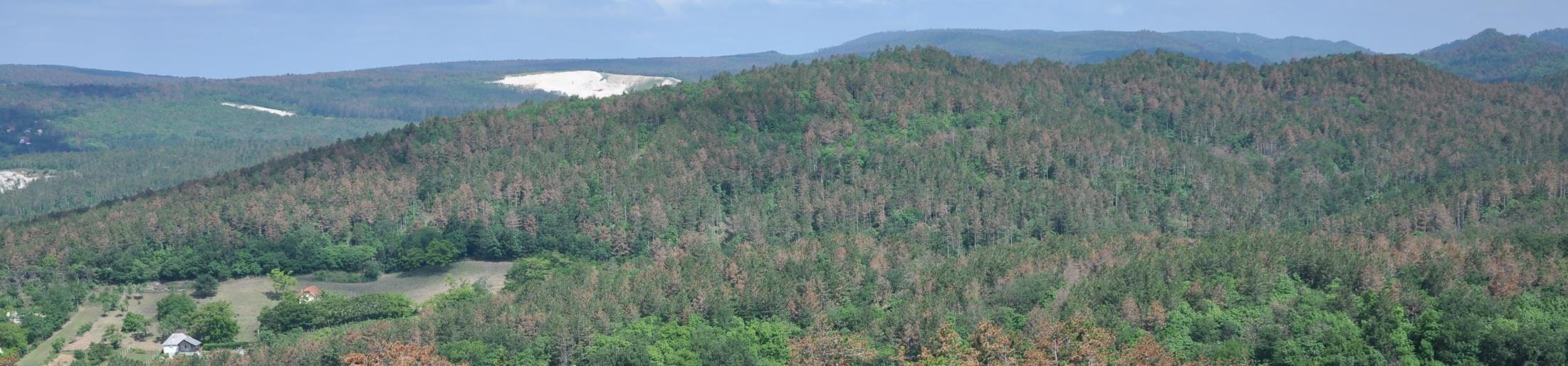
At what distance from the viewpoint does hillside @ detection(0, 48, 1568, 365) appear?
92.3 meters

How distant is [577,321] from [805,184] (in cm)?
6090

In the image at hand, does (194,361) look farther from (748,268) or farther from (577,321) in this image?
(748,268)

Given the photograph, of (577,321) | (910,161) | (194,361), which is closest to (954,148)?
(910,161)

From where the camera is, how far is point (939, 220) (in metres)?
144

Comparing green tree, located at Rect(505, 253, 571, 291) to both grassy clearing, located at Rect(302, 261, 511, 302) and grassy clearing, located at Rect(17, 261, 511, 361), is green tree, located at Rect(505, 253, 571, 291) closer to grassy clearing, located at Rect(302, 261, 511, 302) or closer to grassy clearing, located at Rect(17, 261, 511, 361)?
grassy clearing, located at Rect(302, 261, 511, 302)

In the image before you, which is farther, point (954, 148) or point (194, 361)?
point (954, 148)

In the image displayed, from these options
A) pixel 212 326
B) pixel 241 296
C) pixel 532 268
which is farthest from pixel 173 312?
pixel 532 268

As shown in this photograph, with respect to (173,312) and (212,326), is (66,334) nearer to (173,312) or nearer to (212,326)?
(173,312)

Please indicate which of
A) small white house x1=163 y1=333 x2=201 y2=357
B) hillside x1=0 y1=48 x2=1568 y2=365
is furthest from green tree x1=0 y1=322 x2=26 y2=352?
hillside x1=0 y1=48 x2=1568 y2=365

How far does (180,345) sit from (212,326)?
3.64 metres

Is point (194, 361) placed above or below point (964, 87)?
below

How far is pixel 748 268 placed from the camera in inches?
4525

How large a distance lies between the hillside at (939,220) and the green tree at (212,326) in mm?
9703

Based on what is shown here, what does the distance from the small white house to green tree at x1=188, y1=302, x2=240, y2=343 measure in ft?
7.27
